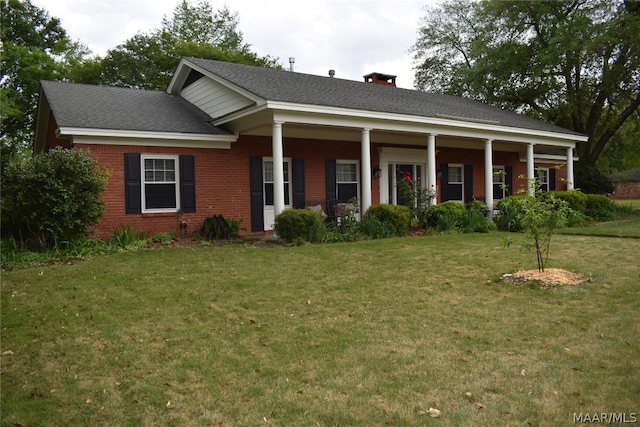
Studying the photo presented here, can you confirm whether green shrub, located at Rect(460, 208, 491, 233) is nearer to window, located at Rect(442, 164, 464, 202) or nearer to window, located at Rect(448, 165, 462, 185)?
window, located at Rect(442, 164, 464, 202)

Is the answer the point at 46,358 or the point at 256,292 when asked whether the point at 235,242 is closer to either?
the point at 256,292

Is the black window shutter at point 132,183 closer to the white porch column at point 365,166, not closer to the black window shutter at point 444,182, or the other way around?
the white porch column at point 365,166

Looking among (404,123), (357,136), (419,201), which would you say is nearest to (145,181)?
(357,136)

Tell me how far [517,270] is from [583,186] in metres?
19.0

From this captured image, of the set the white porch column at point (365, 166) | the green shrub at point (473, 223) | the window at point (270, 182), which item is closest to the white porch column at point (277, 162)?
the white porch column at point (365, 166)

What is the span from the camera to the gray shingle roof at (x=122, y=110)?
12.0m

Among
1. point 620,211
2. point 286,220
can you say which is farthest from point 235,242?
point 620,211

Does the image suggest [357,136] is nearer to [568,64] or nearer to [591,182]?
[568,64]

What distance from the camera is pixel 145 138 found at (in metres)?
12.2

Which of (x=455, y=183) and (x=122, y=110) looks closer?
(x=122, y=110)

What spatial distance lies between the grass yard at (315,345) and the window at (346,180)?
26.1 feet

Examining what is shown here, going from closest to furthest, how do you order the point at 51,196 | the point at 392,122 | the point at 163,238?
the point at 51,196 < the point at 163,238 < the point at 392,122

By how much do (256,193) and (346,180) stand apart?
3.40 metres

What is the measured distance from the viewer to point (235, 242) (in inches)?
465
